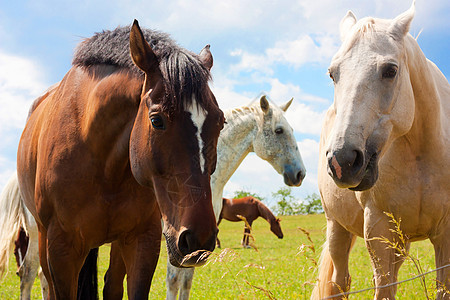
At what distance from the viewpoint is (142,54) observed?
8.49ft

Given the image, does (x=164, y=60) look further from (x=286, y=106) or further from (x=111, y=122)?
(x=286, y=106)

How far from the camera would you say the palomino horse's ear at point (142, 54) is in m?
2.56

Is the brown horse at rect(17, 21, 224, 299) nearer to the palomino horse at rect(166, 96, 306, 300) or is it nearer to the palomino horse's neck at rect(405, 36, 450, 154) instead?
the palomino horse's neck at rect(405, 36, 450, 154)

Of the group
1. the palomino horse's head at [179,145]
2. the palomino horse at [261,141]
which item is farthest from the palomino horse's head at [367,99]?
the palomino horse at [261,141]

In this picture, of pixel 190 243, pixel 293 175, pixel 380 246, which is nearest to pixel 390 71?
pixel 380 246

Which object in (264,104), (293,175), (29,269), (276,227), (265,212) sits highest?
(264,104)

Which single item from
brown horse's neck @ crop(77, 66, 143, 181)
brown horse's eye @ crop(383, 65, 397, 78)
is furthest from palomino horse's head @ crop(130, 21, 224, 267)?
brown horse's eye @ crop(383, 65, 397, 78)

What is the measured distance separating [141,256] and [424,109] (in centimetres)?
229

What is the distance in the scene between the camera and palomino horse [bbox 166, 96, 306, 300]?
6.07 meters

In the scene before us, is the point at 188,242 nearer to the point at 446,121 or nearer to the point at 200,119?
the point at 200,119

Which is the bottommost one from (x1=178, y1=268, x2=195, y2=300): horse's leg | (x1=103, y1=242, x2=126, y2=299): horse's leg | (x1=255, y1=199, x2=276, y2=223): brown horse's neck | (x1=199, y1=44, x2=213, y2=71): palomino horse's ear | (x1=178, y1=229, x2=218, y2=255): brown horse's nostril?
(x1=178, y1=268, x2=195, y2=300): horse's leg

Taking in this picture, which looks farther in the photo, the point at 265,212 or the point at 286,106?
the point at 265,212

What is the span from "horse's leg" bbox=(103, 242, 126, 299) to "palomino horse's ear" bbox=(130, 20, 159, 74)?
1514 mm

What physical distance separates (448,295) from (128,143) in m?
2.42
